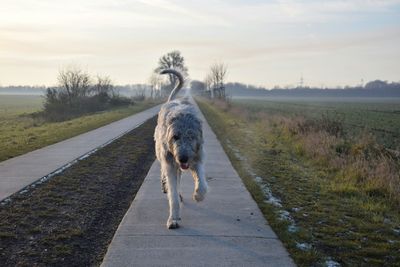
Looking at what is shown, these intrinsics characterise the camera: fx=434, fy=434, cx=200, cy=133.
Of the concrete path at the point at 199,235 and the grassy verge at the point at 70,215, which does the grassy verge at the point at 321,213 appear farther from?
the grassy verge at the point at 70,215

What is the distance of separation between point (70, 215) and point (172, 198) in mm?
1823

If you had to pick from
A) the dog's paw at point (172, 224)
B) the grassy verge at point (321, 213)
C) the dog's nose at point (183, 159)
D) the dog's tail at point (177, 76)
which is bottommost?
the grassy verge at point (321, 213)

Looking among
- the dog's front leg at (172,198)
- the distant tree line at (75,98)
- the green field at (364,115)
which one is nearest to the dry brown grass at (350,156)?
the green field at (364,115)

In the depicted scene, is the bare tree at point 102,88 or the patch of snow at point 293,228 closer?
the patch of snow at point 293,228

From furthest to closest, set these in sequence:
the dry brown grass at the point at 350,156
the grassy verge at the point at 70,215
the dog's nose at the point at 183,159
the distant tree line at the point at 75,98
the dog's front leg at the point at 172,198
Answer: the distant tree line at the point at 75,98, the dry brown grass at the point at 350,156, the dog's front leg at the point at 172,198, the dog's nose at the point at 183,159, the grassy verge at the point at 70,215

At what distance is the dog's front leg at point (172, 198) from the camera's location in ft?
20.4

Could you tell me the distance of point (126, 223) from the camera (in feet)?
21.1

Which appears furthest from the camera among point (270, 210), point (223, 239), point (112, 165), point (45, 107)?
point (45, 107)

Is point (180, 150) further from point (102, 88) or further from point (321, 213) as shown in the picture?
point (102, 88)

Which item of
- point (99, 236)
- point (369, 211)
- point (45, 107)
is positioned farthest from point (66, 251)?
point (45, 107)

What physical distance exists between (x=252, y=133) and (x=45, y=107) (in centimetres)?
2237

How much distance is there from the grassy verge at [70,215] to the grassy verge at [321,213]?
8.25 ft

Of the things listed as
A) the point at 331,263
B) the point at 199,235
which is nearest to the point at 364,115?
the point at 199,235

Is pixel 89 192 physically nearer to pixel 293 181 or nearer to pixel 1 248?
pixel 1 248
